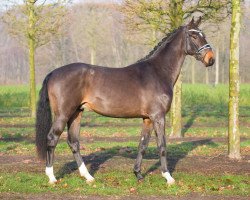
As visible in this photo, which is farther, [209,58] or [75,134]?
[75,134]

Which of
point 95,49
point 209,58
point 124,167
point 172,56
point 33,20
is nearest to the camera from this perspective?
point 209,58

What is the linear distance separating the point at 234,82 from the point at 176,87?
5.07 metres

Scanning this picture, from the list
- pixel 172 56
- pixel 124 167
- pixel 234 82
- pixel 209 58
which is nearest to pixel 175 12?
pixel 234 82

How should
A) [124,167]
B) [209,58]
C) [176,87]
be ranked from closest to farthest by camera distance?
[209,58] → [124,167] → [176,87]

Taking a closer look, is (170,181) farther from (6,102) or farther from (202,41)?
(6,102)

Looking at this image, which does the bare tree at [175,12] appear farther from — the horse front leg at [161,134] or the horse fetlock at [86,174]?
the horse fetlock at [86,174]

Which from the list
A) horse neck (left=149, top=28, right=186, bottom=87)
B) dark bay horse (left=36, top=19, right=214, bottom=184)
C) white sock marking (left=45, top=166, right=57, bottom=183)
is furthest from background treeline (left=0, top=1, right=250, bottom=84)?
white sock marking (left=45, top=166, right=57, bottom=183)

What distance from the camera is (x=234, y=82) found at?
1184cm

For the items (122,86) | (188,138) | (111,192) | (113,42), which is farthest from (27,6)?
(113,42)

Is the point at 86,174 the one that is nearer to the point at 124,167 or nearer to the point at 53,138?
the point at 53,138

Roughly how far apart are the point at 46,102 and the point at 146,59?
2203mm

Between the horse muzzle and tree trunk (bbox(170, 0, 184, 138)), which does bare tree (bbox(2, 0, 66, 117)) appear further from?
the horse muzzle

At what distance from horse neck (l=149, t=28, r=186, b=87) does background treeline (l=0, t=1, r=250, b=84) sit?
29.0 m

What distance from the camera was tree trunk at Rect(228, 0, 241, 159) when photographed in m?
11.8
